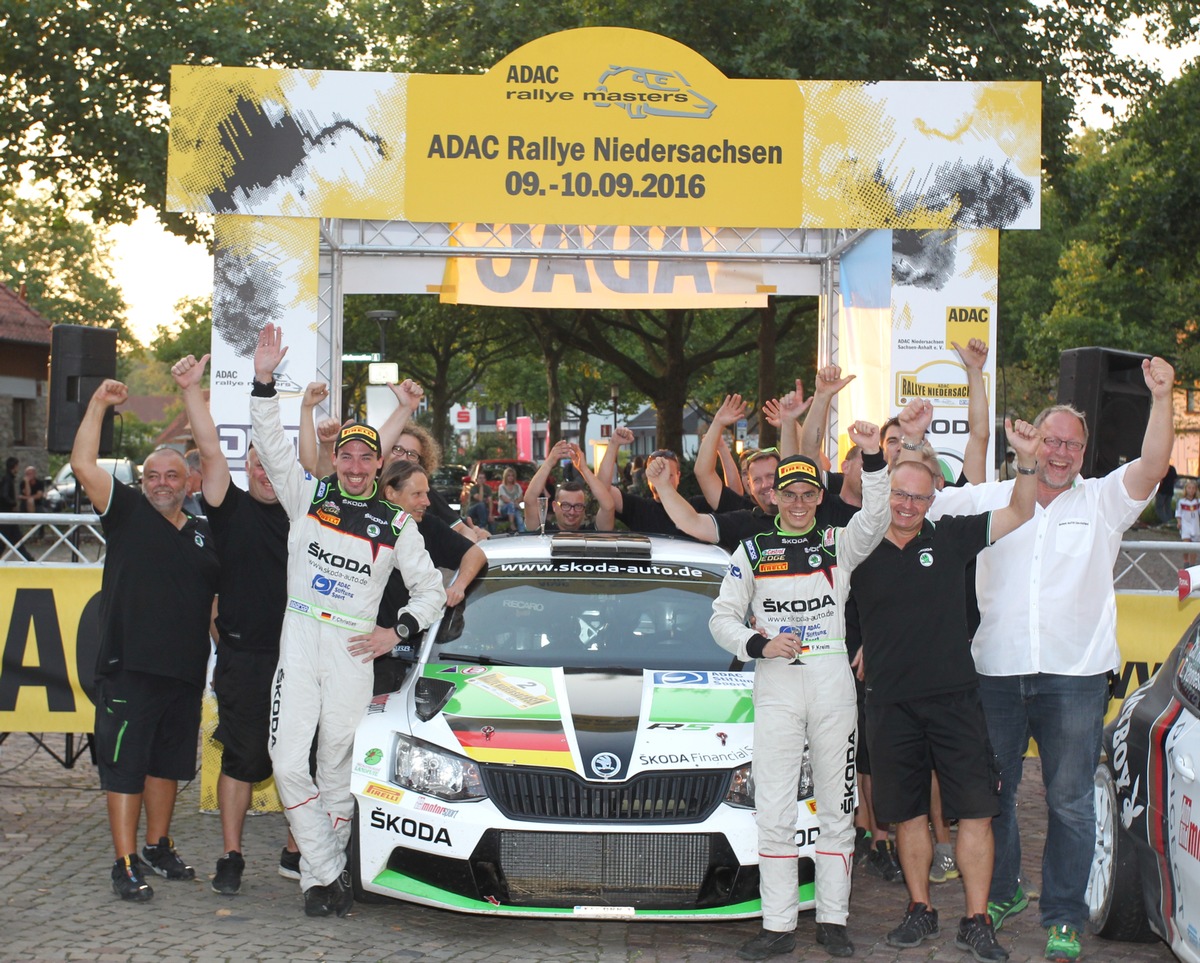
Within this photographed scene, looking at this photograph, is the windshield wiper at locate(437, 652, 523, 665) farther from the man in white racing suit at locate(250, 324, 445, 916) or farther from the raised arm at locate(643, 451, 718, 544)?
the raised arm at locate(643, 451, 718, 544)

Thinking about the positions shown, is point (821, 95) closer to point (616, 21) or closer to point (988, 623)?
point (988, 623)

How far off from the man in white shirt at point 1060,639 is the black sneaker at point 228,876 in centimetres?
328

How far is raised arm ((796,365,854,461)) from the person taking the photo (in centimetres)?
639

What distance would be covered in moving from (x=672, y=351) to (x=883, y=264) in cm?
1663

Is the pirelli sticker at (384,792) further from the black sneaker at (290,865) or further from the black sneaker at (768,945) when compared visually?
the black sneaker at (768,945)

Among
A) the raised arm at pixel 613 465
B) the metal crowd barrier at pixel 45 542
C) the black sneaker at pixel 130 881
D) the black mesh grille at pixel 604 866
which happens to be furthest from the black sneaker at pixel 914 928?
the metal crowd barrier at pixel 45 542

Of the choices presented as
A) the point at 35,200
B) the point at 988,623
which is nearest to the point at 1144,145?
the point at 988,623

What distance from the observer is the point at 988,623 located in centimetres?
561

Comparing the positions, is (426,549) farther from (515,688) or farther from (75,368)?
(75,368)

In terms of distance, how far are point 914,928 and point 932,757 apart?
68cm

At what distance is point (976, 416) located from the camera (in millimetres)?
6418

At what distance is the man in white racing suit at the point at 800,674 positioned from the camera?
201 inches

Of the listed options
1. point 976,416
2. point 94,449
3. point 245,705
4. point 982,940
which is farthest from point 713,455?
point 94,449

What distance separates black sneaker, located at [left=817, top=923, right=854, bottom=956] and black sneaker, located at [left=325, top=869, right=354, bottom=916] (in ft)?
6.27
